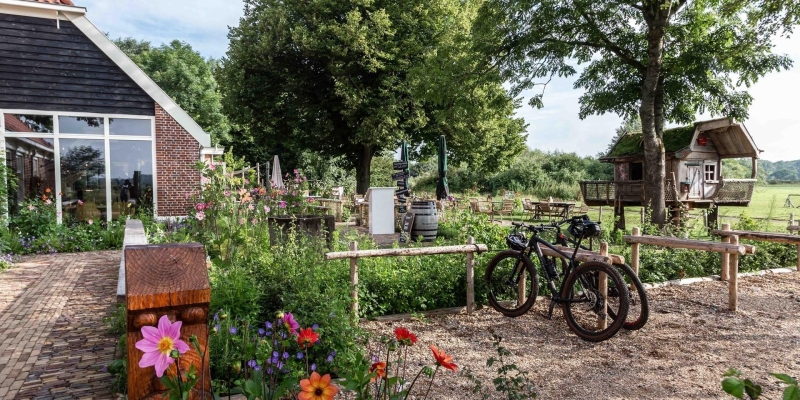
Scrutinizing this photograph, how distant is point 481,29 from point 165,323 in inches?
558

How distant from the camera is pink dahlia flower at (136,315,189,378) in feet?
4.32

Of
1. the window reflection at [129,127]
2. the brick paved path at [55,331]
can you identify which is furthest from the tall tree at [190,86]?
the brick paved path at [55,331]

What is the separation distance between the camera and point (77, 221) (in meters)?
10.9

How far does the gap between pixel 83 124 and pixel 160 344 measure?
37.8 ft

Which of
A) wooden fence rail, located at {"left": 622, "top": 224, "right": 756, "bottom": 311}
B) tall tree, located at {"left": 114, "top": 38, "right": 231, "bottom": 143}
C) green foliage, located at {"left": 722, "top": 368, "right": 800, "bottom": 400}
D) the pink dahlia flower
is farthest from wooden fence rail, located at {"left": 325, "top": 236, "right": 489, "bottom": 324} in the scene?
tall tree, located at {"left": 114, "top": 38, "right": 231, "bottom": 143}

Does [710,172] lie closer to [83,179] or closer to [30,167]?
[83,179]

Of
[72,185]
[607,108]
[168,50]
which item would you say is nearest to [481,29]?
[607,108]

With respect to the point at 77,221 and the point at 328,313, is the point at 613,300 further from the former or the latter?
the point at 77,221

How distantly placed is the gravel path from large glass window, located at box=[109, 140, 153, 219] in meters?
8.23

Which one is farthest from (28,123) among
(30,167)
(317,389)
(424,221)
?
(317,389)

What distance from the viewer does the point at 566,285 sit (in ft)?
16.9

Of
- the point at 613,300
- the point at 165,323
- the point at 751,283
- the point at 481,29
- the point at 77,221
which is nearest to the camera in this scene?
the point at 165,323

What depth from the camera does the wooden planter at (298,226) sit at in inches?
301

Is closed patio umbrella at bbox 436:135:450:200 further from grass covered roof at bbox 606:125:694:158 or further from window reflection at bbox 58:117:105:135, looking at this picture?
grass covered roof at bbox 606:125:694:158
